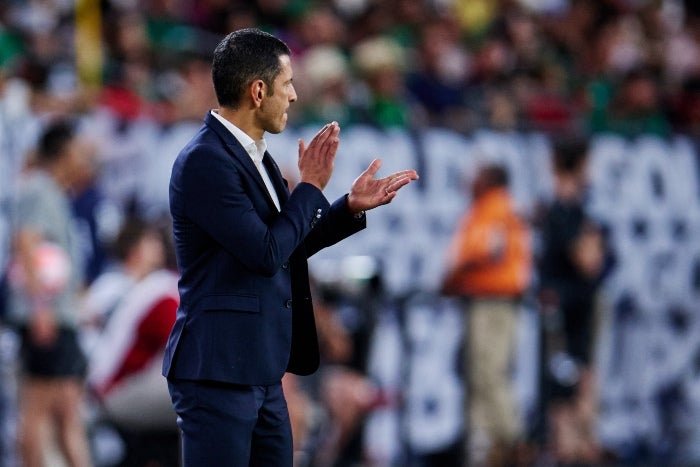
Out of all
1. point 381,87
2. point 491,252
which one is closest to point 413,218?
point 491,252

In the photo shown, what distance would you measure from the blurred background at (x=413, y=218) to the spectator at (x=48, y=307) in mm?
215

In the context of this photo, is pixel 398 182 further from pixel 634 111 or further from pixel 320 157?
pixel 634 111

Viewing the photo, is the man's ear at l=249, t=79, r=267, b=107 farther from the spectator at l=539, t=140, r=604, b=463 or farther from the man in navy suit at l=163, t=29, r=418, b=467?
the spectator at l=539, t=140, r=604, b=463

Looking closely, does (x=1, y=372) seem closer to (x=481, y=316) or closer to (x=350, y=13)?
(x=481, y=316)

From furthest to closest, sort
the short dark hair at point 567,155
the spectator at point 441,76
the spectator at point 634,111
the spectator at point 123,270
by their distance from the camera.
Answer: the spectator at point 634,111 < the spectator at point 441,76 < the short dark hair at point 567,155 < the spectator at point 123,270

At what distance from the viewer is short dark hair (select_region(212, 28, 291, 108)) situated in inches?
171

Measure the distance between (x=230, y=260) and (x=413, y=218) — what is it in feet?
19.8

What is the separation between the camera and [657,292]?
37.1 ft

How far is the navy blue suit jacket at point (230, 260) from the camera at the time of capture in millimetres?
4230

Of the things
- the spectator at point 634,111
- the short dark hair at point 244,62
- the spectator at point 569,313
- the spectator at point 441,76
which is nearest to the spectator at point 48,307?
the spectator at point 441,76

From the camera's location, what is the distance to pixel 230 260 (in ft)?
14.2

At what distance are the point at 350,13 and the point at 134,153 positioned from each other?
3.47 metres

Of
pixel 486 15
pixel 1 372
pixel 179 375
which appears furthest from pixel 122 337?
pixel 486 15

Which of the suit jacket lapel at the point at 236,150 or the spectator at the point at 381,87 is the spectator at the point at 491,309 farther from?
the suit jacket lapel at the point at 236,150
